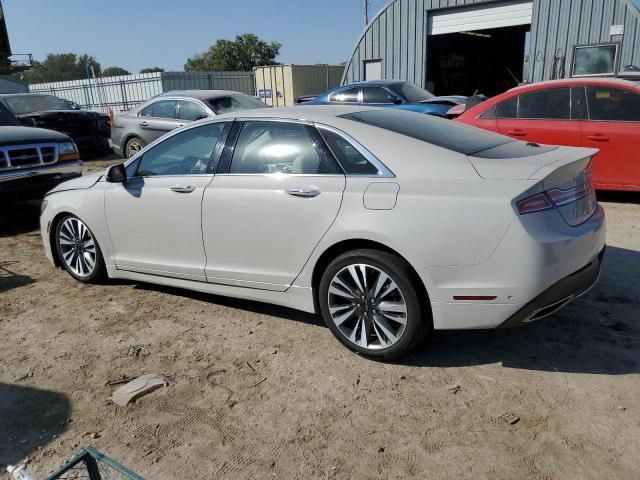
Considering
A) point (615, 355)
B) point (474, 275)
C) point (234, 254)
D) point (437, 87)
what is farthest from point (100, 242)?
point (437, 87)

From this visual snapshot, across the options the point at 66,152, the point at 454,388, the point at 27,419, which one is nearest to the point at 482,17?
the point at 66,152

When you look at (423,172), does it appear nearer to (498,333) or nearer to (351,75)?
(498,333)

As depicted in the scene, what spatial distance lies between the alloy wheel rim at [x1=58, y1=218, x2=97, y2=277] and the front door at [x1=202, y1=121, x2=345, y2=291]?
4.96ft

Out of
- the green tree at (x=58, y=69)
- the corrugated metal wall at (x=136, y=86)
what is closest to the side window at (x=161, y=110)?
the corrugated metal wall at (x=136, y=86)

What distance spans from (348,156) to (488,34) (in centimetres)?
2405

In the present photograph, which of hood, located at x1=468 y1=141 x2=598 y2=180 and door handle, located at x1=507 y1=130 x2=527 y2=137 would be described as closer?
hood, located at x1=468 y1=141 x2=598 y2=180

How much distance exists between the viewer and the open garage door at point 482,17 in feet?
52.4

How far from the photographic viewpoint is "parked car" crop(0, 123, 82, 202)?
22.4 feet

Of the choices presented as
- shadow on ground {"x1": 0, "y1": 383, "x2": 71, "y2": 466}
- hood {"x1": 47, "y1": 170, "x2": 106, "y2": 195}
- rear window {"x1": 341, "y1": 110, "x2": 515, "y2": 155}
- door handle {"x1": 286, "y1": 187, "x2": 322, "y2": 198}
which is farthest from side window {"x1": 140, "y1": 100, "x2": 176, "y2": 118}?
shadow on ground {"x1": 0, "y1": 383, "x2": 71, "y2": 466}

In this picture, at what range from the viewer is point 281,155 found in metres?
3.72

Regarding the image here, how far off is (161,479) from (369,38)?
61.8 ft

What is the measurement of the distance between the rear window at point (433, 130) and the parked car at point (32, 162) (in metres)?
5.11

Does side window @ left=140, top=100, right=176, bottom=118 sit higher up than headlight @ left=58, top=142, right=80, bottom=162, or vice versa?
side window @ left=140, top=100, right=176, bottom=118

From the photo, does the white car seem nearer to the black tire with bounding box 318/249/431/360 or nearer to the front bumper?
the black tire with bounding box 318/249/431/360
